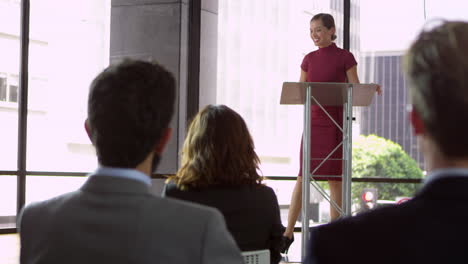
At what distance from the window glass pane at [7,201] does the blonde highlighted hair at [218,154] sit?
14.0 feet

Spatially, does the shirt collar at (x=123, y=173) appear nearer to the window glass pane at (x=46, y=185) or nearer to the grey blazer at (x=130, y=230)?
the grey blazer at (x=130, y=230)

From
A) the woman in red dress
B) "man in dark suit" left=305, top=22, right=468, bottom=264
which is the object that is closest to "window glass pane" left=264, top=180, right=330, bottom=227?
the woman in red dress

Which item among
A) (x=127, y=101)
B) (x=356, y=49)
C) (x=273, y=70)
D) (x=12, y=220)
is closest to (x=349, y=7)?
(x=356, y=49)

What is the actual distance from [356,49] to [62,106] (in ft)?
9.55

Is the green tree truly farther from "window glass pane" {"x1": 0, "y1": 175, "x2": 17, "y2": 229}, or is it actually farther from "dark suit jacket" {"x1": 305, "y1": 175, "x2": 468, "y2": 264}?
"dark suit jacket" {"x1": 305, "y1": 175, "x2": 468, "y2": 264}

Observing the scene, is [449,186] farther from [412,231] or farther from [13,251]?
[13,251]

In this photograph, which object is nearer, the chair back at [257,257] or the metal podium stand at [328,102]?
the chair back at [257,257]

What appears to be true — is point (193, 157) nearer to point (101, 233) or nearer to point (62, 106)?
point (101, 233)

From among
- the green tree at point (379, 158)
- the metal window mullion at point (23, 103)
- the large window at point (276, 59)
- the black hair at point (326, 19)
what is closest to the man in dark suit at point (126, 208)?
the black hair at point (326, 19)

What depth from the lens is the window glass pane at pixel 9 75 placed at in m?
6.27

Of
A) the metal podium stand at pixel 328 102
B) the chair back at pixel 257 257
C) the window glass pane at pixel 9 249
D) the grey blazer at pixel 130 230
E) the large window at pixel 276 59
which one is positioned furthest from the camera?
the large window at pixel 276 59

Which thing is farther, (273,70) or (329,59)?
(273,70)

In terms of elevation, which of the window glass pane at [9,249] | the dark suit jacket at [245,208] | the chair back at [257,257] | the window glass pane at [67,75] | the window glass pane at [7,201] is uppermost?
the window glass pane at [67,75]

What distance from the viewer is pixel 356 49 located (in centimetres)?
730
